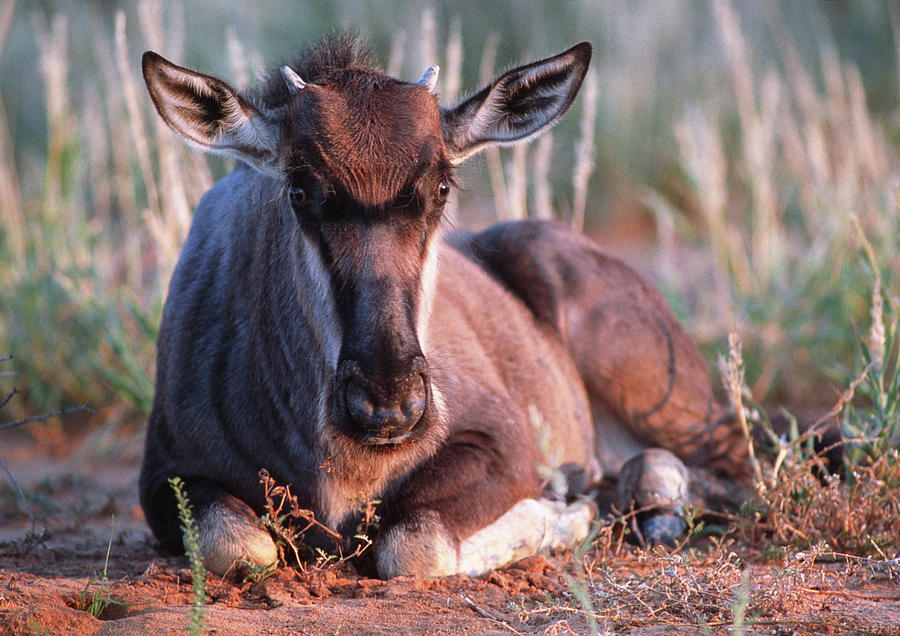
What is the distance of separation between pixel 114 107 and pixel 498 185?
296cm

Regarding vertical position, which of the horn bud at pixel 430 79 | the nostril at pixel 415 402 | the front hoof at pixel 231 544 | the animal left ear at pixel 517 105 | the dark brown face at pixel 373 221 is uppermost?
the horn bud at pixel 430 79

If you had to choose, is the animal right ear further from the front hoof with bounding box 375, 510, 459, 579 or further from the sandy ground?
the sandy ground

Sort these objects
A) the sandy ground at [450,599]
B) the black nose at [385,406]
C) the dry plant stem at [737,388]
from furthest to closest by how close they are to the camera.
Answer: the dry plant stem at [737,388] → the black nose at [385,406] → the sandy ground at [450,599]

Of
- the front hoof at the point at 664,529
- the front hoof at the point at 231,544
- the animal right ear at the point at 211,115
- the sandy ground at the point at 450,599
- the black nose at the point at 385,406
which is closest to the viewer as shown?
the sandy ground at the point at 450,599

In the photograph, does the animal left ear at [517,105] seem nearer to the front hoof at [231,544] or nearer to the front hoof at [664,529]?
the front hoof at [231,544]

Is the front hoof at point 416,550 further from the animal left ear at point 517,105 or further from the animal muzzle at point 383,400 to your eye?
the animal left ear at point 517,105

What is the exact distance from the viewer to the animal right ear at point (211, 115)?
4176 millimetres

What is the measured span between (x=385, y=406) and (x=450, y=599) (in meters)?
0.78

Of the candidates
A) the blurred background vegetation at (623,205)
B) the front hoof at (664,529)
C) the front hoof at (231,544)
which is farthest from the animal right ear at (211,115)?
the front hoof at (664,529)

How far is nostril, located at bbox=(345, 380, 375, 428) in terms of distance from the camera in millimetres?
3616

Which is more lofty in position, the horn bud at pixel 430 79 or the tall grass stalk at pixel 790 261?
the horn bud at pixel 430 79

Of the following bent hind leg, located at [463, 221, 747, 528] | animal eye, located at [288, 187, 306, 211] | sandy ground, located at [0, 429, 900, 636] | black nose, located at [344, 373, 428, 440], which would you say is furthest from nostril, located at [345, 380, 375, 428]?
bent hind leg, located at [463, 221, 747, 528]

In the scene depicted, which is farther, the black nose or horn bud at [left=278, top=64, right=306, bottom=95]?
horn bud at [left=278, top=64, right=306, bottom=95]

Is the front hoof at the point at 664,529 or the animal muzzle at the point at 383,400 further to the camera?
the front hoof at the point at 664,529
